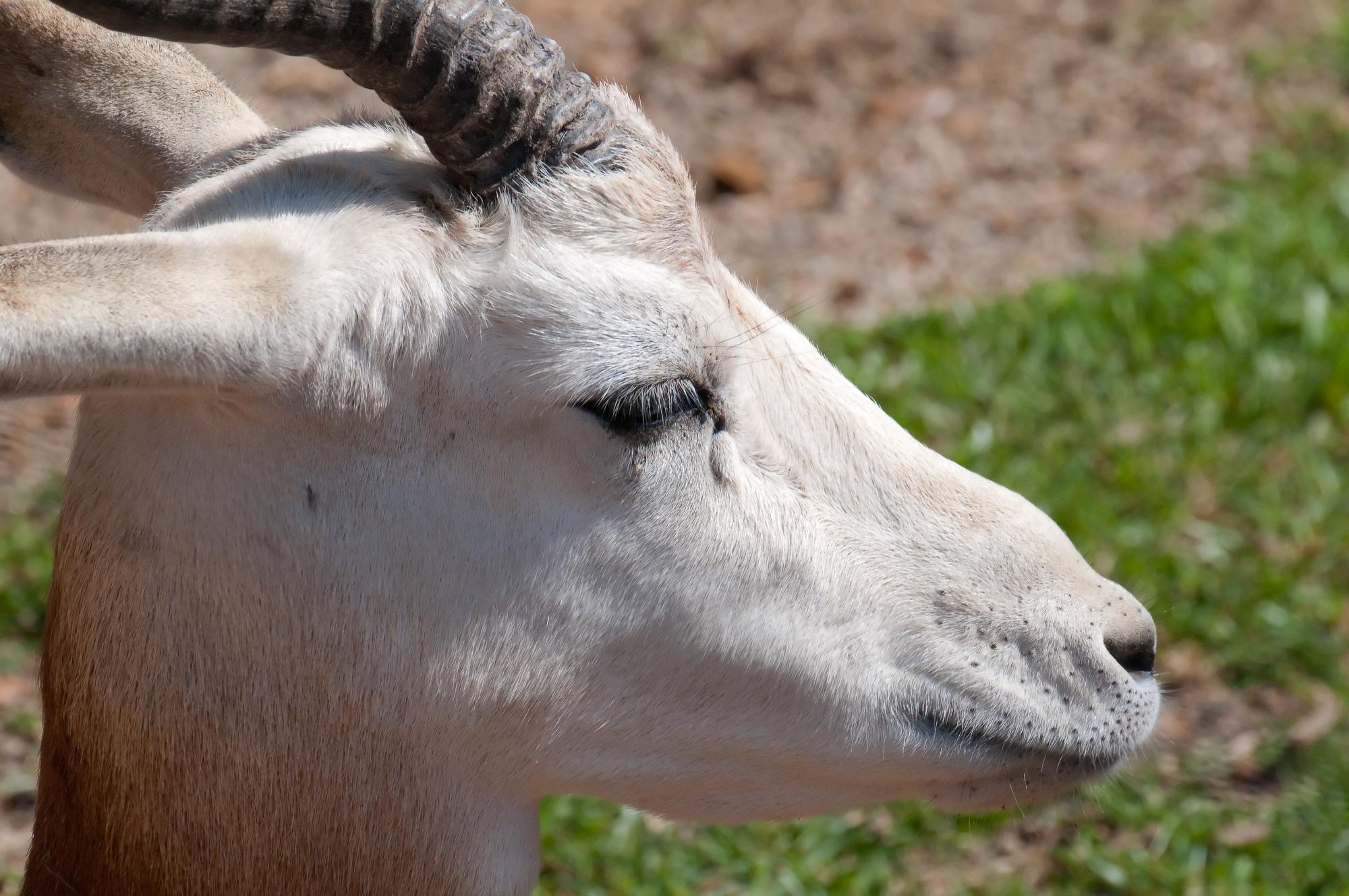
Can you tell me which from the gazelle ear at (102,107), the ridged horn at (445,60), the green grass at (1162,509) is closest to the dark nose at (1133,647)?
the ridged horn at (445,60)

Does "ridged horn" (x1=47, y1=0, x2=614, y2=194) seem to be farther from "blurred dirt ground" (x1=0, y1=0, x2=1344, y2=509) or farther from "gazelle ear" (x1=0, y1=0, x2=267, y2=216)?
"blurred dirt ground" (x1=0, y1=0, x2=1344, y2=509)

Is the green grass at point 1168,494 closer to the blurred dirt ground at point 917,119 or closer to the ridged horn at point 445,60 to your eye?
the blurred dirt ground at point 917,119

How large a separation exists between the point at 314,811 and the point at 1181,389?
3989mm

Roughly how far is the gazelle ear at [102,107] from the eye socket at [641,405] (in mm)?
915

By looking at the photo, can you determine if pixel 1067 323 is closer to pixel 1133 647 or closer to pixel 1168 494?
pixel 1168 494

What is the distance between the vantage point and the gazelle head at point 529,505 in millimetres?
2270

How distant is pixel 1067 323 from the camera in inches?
227

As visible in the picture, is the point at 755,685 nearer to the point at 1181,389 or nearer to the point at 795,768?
the point at 795,768

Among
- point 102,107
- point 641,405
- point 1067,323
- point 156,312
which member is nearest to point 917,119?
point 1067,323

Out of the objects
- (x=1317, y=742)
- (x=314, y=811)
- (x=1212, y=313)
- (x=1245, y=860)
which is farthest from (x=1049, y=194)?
(x=314, y=811)

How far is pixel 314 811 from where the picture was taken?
249cm

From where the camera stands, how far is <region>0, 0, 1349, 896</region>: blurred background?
4035 mm

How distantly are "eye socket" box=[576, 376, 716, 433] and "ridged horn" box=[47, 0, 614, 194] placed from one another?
1.33 feet

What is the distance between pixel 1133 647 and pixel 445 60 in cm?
158
